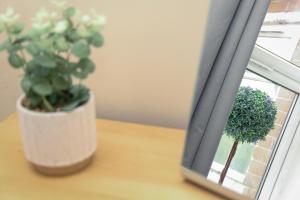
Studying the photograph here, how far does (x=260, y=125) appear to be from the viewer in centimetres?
53

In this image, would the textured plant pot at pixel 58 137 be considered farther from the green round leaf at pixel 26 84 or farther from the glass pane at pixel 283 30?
the glass pane at pixel 283 30

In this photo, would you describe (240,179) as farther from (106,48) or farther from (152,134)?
(106,48)

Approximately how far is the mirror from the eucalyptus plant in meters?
0.25

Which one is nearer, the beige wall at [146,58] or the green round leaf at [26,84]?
the green round leaf at [26,84]

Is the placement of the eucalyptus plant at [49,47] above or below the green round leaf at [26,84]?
above

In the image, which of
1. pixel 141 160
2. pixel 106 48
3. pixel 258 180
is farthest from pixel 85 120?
pixel 258 180

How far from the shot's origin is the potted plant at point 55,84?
0.48 metres

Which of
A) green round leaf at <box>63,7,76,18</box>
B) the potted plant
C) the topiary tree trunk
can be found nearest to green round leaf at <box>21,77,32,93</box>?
the potted plant

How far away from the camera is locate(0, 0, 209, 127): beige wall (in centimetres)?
71

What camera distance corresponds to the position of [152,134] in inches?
30.2

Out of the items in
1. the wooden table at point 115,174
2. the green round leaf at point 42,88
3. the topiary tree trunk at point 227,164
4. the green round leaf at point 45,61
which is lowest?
the wooden table at point 115,174

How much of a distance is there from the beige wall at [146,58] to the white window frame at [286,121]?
0.22 metres

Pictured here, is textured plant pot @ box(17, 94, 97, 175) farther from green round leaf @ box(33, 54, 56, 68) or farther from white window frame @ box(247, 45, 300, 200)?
white window frame @ box(247, 45, 300, 200)

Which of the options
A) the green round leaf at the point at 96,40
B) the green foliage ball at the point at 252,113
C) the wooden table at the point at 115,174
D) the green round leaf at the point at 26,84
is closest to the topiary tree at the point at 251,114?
the green foliage ball at the point at 252,113
